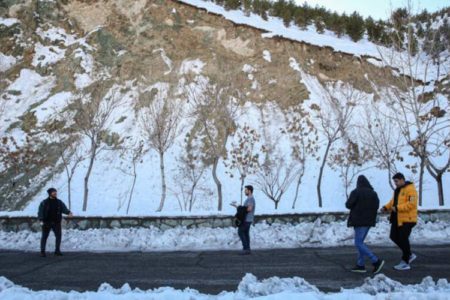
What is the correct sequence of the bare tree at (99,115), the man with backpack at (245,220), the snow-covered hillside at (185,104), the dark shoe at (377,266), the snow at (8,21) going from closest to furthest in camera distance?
the dark shoe at (377,266)
the man with backpack at (245,220)
the snow-covered hillside at (185,104)
the bare tree at (99,115)
the snow at (8,21)

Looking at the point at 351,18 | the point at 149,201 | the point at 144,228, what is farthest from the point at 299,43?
the point at 144,228

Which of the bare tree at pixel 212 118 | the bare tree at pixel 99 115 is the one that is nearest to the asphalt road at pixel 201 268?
the bare tree at pixel 99 115

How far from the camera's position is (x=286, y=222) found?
15242 mm

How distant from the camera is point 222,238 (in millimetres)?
13633

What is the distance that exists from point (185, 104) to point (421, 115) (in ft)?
53.6

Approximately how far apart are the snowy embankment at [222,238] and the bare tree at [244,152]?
36.5 feet

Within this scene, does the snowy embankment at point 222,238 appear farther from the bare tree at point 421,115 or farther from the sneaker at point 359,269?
the bare tree at point 421,115

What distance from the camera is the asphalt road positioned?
7809 millimetres

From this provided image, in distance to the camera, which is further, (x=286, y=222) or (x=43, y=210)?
(x=286, y=222)

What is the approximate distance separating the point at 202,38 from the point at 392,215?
28.4m

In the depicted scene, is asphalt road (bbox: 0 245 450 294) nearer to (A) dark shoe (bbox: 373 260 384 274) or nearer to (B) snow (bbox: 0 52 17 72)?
(A) dark shoe (bbox: 373 260 384 274)

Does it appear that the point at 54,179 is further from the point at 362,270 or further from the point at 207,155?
the point at 362,270

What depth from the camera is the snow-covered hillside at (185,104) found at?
25.8 metres

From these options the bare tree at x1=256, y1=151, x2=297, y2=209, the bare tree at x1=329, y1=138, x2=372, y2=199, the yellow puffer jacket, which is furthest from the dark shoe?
the bare tree at x1=329, y1=138, x2=372, y2=199
